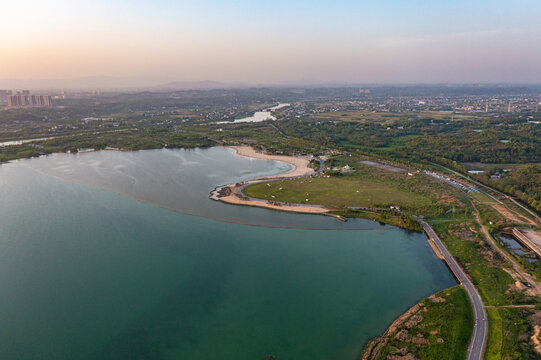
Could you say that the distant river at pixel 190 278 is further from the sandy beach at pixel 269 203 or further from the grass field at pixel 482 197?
the grass field at pixel 482 197

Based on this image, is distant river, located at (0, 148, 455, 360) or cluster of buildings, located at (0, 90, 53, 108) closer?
distant river, located at (0, 148, 455, 360)

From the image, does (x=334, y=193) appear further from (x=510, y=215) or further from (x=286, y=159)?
(x=286, y=159)

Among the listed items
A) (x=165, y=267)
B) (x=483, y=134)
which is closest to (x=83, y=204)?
(x=165, y=267)

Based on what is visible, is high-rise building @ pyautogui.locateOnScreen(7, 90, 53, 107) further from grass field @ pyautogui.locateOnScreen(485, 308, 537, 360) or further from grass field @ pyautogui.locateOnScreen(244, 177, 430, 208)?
grass field @ pyautogui.locateOnScreen(485, 308, 537, 360)

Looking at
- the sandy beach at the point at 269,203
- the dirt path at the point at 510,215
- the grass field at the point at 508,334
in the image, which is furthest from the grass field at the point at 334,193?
the grass field at the point at 508,334

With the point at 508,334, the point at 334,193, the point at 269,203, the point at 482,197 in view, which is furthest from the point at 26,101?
the point at 508,334

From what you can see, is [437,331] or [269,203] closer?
[437,331]

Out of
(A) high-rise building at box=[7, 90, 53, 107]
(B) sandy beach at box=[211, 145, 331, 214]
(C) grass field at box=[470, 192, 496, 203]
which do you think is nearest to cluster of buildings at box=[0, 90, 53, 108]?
(A) high-rise building at box=[7, 90, 53, 107]
